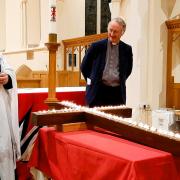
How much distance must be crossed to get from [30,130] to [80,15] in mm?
6986

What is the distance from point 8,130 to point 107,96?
93 centimetres

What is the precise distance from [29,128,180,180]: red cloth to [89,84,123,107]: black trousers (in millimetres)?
1111

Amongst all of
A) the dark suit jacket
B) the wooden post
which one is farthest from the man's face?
the wooden post

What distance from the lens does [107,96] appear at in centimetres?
326

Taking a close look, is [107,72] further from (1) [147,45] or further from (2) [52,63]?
(1) [147,45]

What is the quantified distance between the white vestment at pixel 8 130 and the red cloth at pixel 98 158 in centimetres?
67

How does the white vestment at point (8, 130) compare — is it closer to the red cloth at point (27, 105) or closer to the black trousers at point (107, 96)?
the red cloth at point (27, 105)

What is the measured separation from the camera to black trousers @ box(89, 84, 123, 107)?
10.6 ft

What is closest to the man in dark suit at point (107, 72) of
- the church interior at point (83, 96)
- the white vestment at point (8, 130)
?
the church interior at point (83, 96)

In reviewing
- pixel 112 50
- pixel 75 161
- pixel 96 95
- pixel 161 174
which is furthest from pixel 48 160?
pixel 112 50

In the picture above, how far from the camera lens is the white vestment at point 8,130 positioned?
281cm

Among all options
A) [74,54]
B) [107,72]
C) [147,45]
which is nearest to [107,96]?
[107,72]

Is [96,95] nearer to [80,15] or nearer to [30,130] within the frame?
[30,130]

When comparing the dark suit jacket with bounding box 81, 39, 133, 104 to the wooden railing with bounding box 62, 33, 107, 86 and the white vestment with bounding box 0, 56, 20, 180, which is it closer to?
the white vestment with bounding box 0, 56, 20, 180
